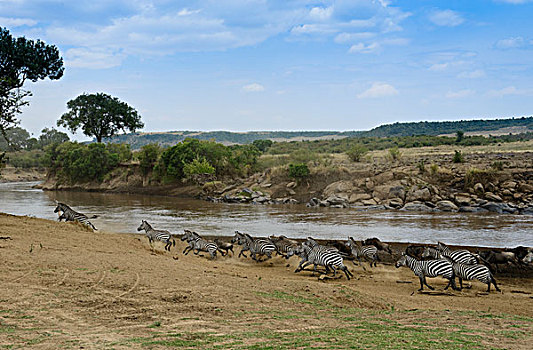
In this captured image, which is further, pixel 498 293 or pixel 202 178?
pixel 202 178

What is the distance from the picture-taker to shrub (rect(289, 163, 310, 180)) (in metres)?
38.2

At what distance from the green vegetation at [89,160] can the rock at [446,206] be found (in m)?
35.1

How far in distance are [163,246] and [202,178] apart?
26.5 meters

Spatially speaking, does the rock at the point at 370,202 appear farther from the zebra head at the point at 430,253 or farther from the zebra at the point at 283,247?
the zebra head at the point at 430,253

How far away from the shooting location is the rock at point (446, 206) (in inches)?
1151

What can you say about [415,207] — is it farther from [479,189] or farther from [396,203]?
[479,189]

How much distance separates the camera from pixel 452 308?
9992 mm

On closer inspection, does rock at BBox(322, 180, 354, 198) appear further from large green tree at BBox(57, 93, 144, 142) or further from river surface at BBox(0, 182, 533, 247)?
large green tree at BBox(57, 93, 144, 142)

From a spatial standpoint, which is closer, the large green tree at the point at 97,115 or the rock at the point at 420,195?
the rock at the point at 420,195

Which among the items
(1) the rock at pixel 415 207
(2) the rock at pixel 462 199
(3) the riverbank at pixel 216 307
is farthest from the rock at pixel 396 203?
(3) the riverbank at pixel 216 307

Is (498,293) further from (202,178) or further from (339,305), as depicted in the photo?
(202,178)

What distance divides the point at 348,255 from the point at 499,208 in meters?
16.5

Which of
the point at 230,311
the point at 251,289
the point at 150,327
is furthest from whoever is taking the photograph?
the point at 251,289

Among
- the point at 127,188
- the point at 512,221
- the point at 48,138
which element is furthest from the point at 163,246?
the point at 48,138
